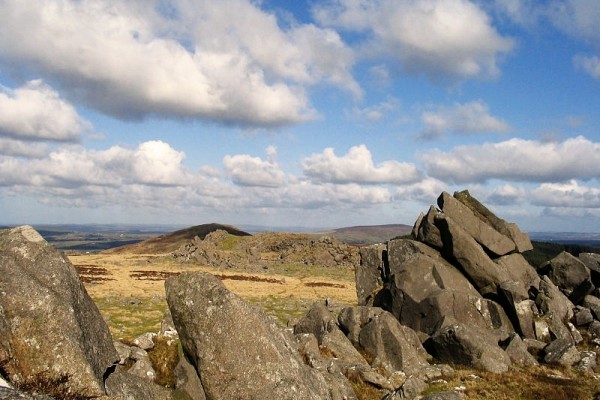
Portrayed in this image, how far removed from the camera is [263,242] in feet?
439

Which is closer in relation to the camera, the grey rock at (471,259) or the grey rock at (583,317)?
the grey rock at (583,317)

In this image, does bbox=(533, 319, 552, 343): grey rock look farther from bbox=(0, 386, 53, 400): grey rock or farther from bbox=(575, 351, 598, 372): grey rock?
bbox=(0, 386, 53, 400): grey rock

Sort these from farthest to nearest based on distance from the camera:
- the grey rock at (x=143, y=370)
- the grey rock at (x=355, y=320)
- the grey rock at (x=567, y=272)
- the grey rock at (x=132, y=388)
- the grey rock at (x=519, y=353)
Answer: the grey rock at (x=567, y=272) → the grey rock at (x=355, y=320) → the grey rock at (x=519, y=353) → the grey rock at (x=143, y=370) → the grey rock at (x=132, y=388)

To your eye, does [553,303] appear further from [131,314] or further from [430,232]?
[131,314]

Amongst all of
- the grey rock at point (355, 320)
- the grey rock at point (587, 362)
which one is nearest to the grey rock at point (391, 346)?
the grey rock at point (355, 320)

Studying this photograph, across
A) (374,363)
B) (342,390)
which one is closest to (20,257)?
(342,390)

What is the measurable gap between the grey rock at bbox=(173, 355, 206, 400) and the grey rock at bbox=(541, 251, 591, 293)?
37873 millimetres

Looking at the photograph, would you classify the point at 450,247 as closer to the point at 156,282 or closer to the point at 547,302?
the point at 547,302

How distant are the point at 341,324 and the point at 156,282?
49024 millimetres

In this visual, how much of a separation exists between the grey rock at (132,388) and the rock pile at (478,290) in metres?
17.9

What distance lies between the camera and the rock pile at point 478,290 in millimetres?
27484

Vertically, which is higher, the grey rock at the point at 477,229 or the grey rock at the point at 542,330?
the grey rock at the point at 477,229

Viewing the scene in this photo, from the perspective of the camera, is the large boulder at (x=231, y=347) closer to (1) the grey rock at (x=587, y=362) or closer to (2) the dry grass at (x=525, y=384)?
(2) the dry grass at (x=525, y=384)

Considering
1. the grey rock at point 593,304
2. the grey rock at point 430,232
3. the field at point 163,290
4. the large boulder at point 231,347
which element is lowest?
the field at point 163,290
